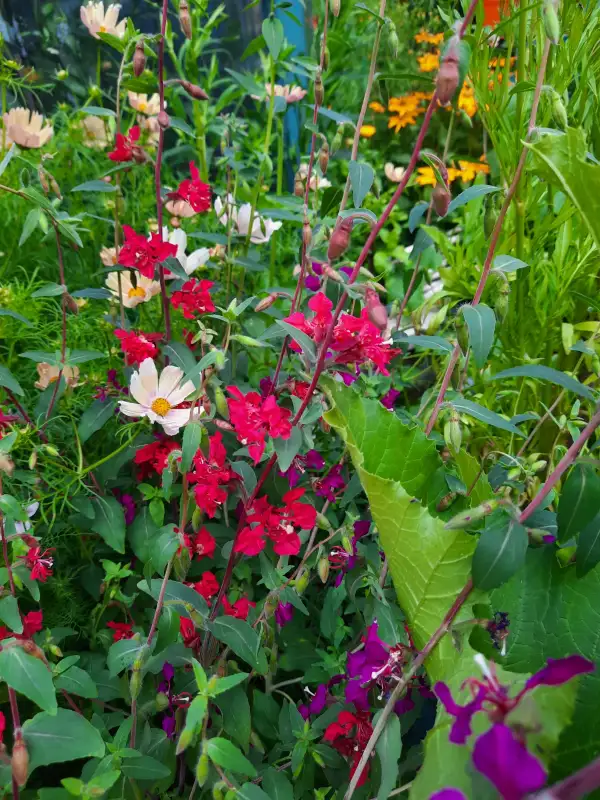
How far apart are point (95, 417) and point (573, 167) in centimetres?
74

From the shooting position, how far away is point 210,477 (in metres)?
0.68

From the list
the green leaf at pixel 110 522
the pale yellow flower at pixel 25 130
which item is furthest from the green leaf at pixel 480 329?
the pale yellow flower at pixel 25 130

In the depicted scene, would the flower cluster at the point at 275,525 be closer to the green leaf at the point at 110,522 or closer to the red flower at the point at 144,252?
the green leaf at the point at 110,522

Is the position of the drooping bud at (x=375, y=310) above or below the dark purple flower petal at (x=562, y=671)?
above

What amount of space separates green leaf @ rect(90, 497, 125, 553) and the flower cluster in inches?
11.3

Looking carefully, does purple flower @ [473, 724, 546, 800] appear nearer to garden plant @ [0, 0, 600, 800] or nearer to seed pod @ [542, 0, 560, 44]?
garden plant @ [0, 0, 600, 800]

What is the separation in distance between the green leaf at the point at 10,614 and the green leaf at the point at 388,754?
0.36 m

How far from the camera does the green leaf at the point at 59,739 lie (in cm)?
54

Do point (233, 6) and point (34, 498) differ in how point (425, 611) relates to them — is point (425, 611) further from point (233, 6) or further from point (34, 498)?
point (233, 6)

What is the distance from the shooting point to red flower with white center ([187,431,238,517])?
2.24 feet

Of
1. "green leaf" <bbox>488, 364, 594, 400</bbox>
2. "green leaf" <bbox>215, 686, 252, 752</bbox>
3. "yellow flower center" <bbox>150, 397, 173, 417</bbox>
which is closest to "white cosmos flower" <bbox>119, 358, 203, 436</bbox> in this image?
"yellow flower center" <bbox>150, 397, 173, 417</bbox>

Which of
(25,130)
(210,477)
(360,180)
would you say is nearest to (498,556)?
(210,477)

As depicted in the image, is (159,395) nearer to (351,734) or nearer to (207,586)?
(207,586)

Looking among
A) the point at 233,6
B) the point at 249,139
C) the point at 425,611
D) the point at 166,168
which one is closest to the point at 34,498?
the point at 425,611
